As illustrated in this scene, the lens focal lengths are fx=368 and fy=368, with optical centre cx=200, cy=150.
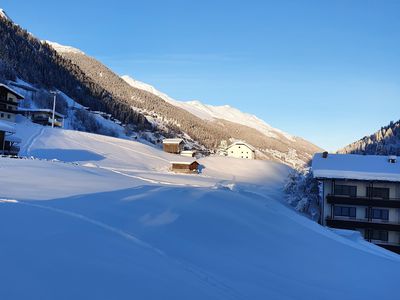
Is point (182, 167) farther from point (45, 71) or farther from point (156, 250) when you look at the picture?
point (45, 71)

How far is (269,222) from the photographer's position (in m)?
13.3

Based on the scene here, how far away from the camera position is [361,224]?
3256 cm

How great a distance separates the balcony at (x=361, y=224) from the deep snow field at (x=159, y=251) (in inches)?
835

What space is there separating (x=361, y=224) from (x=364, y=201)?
2.05m

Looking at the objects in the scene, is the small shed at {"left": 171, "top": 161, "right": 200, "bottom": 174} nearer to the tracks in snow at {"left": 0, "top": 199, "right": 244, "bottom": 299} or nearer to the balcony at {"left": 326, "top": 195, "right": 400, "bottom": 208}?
the balcony at {"left": 326, "top": 195, "right": 400, "bottom": 208}

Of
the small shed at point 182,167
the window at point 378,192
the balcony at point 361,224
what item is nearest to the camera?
the balcony at point 361,224

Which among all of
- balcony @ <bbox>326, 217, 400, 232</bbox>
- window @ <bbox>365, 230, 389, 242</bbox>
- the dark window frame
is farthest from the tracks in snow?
window @ <bbox>365, 230, 389, 242</bbox>

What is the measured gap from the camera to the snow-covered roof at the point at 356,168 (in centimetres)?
3262

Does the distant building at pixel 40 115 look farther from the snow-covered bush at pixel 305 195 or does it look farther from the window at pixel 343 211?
the window at pixel 343 211

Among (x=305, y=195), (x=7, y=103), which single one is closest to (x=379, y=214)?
(x=305, y=195)

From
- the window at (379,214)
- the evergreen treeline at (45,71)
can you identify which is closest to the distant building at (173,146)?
the window at (379,214)

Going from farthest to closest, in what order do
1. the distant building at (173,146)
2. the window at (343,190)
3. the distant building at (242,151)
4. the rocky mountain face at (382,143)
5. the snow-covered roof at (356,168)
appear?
1. the rocky mountain face at (382,143)
2. the distant building at (242,151)
3. the distant building at (173,146)
4. the window at (343,190)
5. the snow-covered roof at (356,168)

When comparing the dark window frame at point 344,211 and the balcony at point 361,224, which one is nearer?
the balcony at point 361,224

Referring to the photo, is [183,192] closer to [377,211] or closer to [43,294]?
[43,294]
